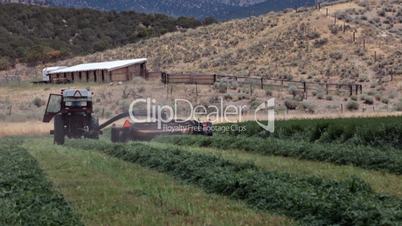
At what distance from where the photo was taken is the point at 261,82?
60.9 meters

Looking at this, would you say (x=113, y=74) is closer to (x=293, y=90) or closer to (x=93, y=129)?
(x=293, y=90)

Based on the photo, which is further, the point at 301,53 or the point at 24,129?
the point at 301,53

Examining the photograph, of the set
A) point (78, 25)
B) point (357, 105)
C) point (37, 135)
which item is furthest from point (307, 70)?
point (78, 25)

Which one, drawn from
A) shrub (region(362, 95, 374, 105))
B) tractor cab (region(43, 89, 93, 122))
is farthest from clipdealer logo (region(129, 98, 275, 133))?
tractor cab (region(43, 89, 93, 122))

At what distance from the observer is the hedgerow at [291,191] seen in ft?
32.2

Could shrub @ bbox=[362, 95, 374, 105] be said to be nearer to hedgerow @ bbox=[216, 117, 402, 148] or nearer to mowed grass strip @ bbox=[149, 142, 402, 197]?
hedgerow @ bbox=[216, 117, 402, 148]

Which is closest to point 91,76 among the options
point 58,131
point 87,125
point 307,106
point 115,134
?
point 307,106

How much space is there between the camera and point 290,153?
20.8 meters

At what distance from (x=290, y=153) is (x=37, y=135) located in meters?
21.9

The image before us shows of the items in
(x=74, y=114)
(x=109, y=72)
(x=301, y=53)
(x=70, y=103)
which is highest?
(x=301, y=53)

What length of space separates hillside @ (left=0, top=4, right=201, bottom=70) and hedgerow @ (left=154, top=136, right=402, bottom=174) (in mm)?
87926

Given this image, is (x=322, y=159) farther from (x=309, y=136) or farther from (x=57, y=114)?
(x=57, y=114)

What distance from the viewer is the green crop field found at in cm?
1029

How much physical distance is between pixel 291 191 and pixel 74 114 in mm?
21544
